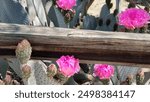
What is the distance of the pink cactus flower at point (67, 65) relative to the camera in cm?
156

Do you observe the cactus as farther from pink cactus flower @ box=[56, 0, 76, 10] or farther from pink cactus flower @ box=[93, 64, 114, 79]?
pink cactus flower @ box=[56, 0, 76, 10]

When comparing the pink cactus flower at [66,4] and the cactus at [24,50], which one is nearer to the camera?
the cactus at [24,50]

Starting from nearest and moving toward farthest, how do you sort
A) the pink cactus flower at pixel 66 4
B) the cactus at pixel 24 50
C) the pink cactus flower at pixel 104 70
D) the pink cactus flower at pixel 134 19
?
1. the cactus at pixel 24 50
2. the pink cactus flower at pixel 104 70
3. the pink cactus flower at pixel 134 19
4. the pink cactus flower at pixel 66 4

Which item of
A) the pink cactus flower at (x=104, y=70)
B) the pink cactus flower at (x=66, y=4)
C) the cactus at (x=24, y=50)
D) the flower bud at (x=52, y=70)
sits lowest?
the pink cactus flower at (x=104, y=70)

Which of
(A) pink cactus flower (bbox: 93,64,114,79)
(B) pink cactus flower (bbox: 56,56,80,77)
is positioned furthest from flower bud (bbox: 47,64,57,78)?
(A) pink cactus flower (bbox: 93,64,114,79)

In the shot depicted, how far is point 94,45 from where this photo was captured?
1.58 metres

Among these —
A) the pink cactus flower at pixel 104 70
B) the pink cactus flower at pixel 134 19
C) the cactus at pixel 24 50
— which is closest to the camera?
the cactus at pixel 24 50

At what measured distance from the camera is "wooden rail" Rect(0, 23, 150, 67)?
5.15 feet

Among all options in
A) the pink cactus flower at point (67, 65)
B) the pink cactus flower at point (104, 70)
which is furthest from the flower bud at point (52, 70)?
the pink cactus flower at point (104, 70)

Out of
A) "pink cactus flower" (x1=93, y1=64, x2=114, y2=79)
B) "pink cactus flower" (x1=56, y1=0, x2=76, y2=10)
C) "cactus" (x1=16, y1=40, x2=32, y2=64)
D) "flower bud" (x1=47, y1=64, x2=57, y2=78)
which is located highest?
"pink cactus flower" (x1=56, y1=0, x2=76, y2=10)

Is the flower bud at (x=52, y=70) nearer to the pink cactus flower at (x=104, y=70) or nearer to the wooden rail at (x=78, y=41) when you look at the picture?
the wooden rail at (x=78, y=41)

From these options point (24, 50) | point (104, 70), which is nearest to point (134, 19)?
point (104, 70)

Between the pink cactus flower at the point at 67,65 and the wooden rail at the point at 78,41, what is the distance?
0.15ft

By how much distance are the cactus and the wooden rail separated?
55 mm
